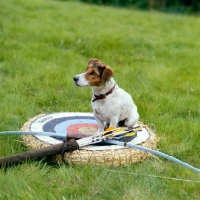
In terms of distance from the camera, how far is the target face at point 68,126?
135 inches

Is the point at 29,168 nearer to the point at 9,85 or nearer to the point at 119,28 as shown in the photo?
the point at 9,85

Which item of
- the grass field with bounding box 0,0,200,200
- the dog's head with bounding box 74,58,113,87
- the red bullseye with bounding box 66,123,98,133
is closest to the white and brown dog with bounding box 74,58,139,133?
the dog's head with bounding box 74,58,113,87

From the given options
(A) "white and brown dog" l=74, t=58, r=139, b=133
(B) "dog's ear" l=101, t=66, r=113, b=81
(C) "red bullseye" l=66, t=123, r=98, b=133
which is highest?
(B) "dog's ear" l=101, t=66, r=113, b=81

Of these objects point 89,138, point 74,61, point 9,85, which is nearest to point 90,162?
point 89,138

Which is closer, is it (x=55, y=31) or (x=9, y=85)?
(x=9, y=85)

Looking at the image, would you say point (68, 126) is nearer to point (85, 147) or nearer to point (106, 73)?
point (85, 147)

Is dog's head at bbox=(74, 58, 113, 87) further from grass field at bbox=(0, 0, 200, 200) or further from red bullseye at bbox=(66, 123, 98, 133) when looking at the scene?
grass field at bbox=(0, 0, 200, 200)

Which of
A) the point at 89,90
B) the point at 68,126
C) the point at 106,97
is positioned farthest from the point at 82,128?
the point at 89,90

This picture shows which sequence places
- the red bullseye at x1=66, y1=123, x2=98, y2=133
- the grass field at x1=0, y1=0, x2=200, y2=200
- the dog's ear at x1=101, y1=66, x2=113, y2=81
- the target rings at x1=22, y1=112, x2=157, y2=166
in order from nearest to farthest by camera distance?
the grass field at x1=0, y1=0, x2=200, y2=200, the target rings at x1=22, y1=112, x2=157, y2=166, the dog's ear at x1=101, y1=66, x2=113, y2=81, the red bullseye at x1=66, y1=123, x2=98, y2=133

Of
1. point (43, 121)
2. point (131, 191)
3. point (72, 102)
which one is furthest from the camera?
point (72, 102)

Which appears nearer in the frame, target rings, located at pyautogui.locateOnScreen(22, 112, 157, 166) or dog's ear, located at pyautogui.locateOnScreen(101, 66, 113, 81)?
target rings, located at pyautogui.locateOnScreen(22, 112, 157, 166)

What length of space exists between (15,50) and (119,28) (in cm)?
326

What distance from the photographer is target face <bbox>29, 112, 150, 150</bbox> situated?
3434mm

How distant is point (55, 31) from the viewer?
25.7 feet
